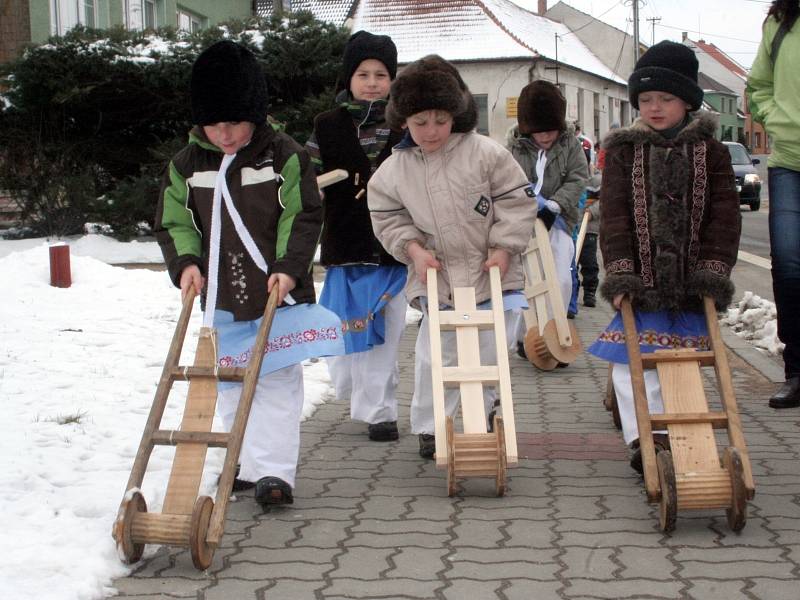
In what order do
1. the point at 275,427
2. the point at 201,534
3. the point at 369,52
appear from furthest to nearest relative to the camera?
1. the point at 369,52
2. the point at 275,427
3. the point at 201,534

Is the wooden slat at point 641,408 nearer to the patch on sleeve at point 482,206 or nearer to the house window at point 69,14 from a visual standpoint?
the patch on sleeve at point 482,206

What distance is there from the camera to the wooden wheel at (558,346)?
8.05 meters

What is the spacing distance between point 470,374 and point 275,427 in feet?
2.77

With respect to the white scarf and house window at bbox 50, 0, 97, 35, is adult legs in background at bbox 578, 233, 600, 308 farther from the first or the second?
house window at bbox 50, 0, 97, 35

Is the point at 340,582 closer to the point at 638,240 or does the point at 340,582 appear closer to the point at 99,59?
the point at 638,240

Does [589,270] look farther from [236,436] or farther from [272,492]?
[236,436]

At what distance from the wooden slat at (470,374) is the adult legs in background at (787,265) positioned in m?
2.31

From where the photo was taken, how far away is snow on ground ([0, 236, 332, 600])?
13.3 ft

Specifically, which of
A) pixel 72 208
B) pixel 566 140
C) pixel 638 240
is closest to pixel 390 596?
pixel 638 240

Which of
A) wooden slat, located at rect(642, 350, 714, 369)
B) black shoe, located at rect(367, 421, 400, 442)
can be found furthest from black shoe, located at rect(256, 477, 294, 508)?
wooden slat, located at rect(642, 350, 714, 369)

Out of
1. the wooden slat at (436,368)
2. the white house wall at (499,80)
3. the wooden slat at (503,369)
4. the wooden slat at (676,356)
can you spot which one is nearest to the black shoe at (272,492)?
the wooden slat at (436,368)

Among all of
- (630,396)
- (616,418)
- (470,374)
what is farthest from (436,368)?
(616,418)

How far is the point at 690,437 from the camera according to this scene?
4512 millimetres

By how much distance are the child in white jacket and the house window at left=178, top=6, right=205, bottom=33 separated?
2328 centimetres
